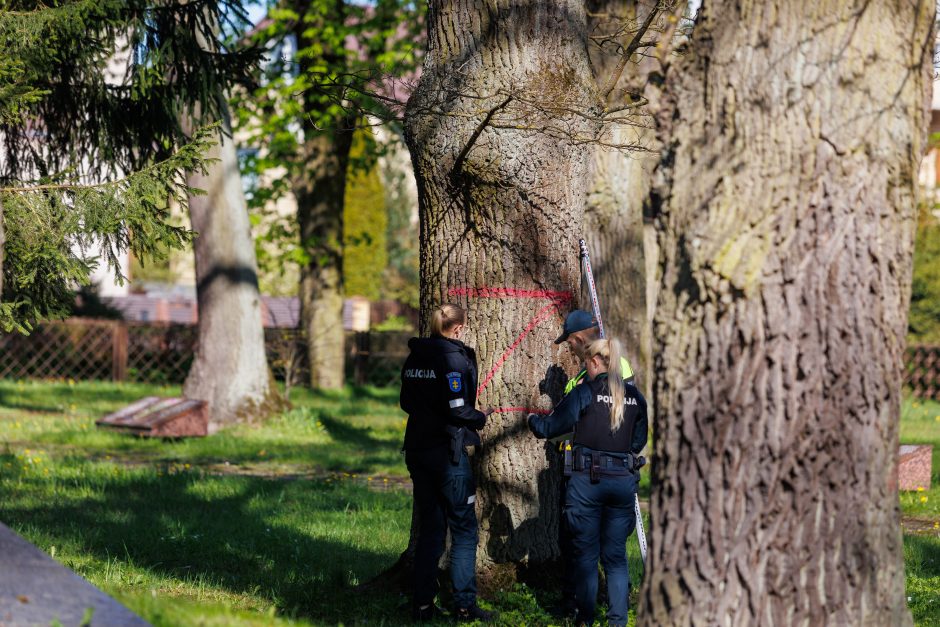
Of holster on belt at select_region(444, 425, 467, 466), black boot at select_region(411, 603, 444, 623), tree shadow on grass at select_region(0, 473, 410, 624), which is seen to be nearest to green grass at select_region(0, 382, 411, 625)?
tree shadow on grass at select_region(0, 473, 410, 624)

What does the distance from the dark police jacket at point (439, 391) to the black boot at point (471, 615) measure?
90 centimetres

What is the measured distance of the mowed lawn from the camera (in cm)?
645

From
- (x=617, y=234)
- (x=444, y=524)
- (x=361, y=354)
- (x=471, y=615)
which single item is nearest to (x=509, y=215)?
(x=444, y=524)

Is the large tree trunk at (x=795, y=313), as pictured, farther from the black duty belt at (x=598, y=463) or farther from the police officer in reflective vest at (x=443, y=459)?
the police officer in reflective vest at (x=443, y=459)

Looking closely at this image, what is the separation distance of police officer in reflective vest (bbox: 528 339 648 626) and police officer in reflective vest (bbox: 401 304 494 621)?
0.43m

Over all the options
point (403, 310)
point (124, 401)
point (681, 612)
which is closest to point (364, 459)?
point (124, 401)

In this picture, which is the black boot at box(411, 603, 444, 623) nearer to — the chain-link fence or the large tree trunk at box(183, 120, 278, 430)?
the large tree trunk at box(183, 120, 278, 430)

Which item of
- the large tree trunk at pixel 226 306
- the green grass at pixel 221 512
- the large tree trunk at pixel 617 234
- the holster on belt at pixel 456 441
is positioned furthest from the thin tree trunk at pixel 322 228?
the holster on belt at pixel 456 441

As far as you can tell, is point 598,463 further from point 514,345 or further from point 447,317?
point 447,317

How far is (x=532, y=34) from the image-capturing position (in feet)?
21.0

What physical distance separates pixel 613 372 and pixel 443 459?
1041 mm

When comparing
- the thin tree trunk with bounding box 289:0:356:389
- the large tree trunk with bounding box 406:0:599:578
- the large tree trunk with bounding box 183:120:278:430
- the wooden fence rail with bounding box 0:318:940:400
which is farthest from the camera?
the wooden fence rail with bounding box 0:318:940:400

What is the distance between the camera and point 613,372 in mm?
5961

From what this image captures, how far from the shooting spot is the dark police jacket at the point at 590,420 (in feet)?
19.6
